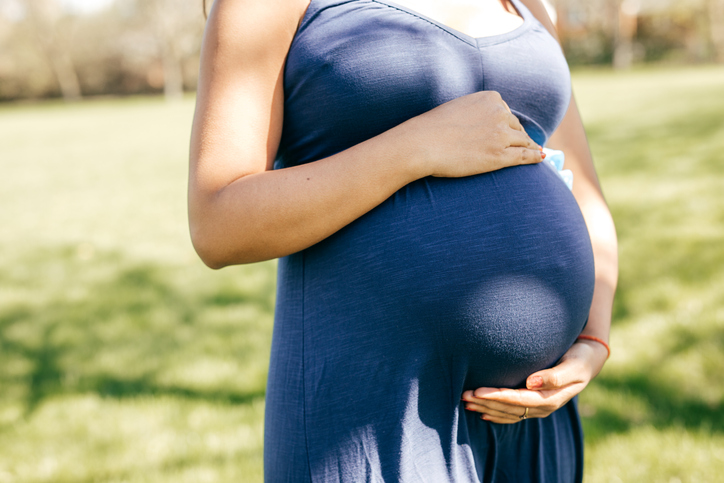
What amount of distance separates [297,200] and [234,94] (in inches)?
8.3

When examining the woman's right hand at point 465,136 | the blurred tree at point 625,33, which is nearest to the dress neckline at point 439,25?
the woman's right hand at point 465,136

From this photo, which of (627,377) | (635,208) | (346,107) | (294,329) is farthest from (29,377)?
(635,208)

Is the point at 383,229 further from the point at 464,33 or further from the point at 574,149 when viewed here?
the point at 574,149

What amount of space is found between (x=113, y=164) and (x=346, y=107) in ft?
34.4

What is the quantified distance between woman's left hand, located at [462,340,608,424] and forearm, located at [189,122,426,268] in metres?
0.42

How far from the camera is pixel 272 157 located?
1.03 metres

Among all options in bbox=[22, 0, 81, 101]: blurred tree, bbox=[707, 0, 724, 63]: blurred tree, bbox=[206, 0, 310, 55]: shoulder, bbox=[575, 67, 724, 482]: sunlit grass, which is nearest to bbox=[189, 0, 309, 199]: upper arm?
bbox=[206, 0, 310, 55]: shoulder

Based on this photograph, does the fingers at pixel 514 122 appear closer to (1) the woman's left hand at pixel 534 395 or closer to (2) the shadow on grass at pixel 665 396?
(1) the woman's left hand at pixel 534 395

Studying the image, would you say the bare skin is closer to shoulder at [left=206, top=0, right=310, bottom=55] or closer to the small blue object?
shoulder at [left=206, top=0, right=310, bottom=55]

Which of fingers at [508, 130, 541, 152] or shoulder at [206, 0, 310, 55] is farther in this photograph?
fingers at [508, 130, 541, 152]

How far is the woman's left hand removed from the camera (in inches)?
41.2

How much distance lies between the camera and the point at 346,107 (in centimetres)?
101

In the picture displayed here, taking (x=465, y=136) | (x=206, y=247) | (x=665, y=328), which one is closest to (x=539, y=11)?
(x=465, y=136)

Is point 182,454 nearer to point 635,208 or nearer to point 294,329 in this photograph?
point 294,329
